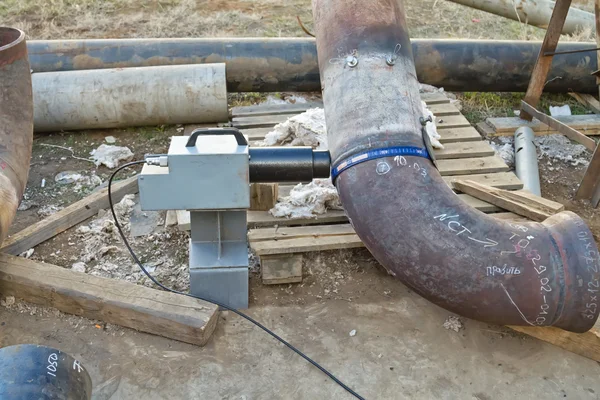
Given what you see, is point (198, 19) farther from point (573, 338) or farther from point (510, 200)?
point (573, 338)

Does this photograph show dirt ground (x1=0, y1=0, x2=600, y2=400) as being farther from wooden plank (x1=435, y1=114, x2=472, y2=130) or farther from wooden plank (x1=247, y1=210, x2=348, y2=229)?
wooden plank (x1=435, y1=114, x2=472, y2=130)

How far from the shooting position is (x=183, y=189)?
2.56 metres

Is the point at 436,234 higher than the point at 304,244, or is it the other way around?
the point at 436,234

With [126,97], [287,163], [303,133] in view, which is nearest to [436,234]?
[287,163]

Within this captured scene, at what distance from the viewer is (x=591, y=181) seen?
12.8 feet

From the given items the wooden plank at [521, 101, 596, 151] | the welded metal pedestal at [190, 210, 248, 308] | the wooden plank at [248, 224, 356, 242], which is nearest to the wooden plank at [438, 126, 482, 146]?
the wooden plank at [521, 101, 596, 151]

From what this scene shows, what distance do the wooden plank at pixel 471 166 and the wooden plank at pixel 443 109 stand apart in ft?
2.30

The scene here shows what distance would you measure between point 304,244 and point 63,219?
1.52m

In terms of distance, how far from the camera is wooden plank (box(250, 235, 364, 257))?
3.00 metres

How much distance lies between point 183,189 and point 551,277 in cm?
163

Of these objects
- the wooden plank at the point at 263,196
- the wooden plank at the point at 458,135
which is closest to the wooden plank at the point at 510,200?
the wooden plank at the point at 458,135

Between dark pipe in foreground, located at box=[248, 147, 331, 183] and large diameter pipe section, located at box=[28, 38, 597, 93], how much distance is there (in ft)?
7.68

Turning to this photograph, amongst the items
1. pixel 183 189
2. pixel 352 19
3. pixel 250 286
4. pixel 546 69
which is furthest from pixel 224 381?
pixel 546 69

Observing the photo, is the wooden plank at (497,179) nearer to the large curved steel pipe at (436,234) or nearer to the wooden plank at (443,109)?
the wooden plank at (443,109)
